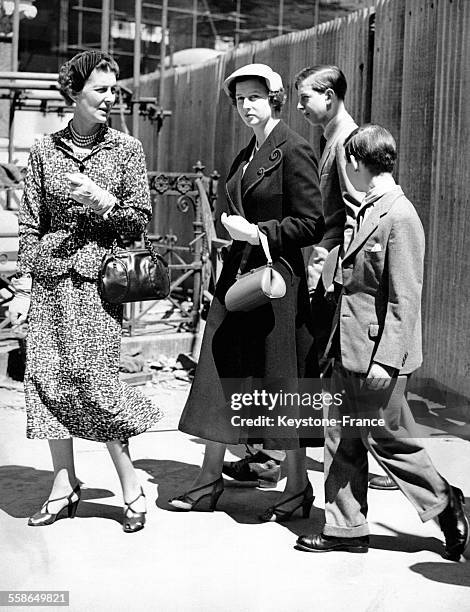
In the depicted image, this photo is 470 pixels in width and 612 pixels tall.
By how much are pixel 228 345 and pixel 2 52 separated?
13.2 metres

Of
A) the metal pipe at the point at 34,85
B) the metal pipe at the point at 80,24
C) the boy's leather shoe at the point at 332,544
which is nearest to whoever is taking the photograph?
the boy's leather shoe at the point at 332,544

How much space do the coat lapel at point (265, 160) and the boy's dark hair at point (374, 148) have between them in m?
0.54

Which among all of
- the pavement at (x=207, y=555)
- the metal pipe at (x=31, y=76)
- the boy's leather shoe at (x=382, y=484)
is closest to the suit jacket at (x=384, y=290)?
the pavement at (x=207, y=555)

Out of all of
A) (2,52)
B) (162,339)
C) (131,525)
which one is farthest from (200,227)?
(2,52)

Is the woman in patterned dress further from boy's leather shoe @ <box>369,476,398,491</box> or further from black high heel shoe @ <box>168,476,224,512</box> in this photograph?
boy's leather shoe @ <box>369,476,398,491</box>

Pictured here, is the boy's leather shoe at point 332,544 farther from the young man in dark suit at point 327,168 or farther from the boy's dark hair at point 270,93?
the boy's dark hair at point 270,93

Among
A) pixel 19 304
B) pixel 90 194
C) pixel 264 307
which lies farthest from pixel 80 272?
pixel 19 304

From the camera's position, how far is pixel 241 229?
4.66 metres

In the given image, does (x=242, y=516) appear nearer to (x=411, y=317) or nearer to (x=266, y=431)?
(x=266, y=431)

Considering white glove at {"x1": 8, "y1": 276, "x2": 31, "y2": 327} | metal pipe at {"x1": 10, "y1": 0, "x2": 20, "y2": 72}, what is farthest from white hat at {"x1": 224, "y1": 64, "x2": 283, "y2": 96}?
metal pipe at {"x1": 10, "y1": 0, "x2": 20, "y2": 72}

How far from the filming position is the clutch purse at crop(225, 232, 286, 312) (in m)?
4.63

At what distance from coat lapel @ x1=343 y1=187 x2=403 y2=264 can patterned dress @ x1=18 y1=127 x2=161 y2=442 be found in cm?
101

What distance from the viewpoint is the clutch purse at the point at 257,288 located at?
4629 millimetres

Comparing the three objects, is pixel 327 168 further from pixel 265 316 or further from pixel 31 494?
pixel 31 494
